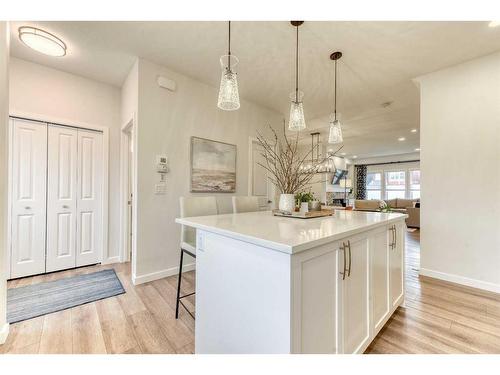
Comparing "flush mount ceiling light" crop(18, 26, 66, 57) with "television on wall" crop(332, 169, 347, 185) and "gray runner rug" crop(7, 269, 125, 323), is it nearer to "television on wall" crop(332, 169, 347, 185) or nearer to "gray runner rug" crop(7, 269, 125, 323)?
"gray runner rug" crop(7, 269, 125, 323)

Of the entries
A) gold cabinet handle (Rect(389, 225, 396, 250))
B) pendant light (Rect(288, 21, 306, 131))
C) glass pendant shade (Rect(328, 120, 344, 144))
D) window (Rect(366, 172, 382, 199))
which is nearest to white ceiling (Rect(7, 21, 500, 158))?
pendant light (Rect(288, 21, 306, 131))

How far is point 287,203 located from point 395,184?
9.76m

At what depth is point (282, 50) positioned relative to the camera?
242 cm

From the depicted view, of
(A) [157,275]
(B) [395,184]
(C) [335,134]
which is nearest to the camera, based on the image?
(C) [335,134]

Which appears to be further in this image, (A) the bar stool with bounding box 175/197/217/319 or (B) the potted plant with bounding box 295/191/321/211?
(B) the potted plant with bounding box 295/191/321/211

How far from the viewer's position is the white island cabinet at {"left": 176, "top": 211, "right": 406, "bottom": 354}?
0.93 meters

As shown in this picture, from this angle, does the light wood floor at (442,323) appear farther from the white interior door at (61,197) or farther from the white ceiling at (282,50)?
the white interior door at (61,197)

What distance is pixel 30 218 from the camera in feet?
8.83

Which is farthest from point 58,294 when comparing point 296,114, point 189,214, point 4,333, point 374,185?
point 374,185

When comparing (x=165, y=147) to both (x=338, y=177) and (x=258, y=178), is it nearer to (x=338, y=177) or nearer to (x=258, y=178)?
(x=258, y=178)

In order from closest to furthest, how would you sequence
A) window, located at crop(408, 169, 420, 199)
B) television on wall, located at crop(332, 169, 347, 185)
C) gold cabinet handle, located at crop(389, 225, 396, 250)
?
gold cabinet handle, located at crop(389, 225, 396, 250), window, located at crop(408, 169, 420, 199), television on wall, located at crop(332, 169, 347, 185)

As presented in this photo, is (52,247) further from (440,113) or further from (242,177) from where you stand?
(440,113)

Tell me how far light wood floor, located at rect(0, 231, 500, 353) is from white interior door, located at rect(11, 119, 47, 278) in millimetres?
1251

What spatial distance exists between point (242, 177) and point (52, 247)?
274cm
